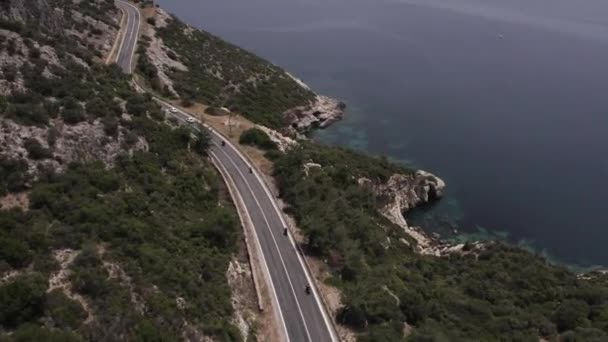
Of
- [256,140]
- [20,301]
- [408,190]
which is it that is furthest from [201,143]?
[408,190]

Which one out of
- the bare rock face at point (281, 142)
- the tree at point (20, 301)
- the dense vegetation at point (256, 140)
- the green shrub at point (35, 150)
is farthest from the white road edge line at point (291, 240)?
the green shrub at point (35, 150)

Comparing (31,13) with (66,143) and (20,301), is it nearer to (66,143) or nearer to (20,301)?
(66,143)

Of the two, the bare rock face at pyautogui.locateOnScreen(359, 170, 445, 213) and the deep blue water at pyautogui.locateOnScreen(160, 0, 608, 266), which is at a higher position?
the deep blue water at pyautogui.locateOnScreen(160, 0, 608, 266)

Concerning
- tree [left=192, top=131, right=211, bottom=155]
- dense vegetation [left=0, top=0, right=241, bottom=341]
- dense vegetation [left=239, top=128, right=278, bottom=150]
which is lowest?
dense vegetation [left=0, top=0, right=241, bottom=341]

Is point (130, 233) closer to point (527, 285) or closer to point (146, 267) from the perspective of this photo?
point (146, 267)

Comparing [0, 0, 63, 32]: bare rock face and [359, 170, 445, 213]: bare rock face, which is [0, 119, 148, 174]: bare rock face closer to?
[0, 0, 63, 32]: bare rock face

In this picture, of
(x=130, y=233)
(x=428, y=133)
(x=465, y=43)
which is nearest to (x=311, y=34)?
(x=465, y=43)

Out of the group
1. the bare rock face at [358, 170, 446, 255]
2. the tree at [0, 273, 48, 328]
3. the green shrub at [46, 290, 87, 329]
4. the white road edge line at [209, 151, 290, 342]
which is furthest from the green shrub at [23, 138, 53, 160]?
the bare rock face at [358, 170, 446, 255]

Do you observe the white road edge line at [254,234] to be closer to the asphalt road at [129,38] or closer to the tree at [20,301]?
the tree at [20,301]
